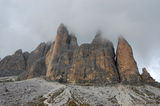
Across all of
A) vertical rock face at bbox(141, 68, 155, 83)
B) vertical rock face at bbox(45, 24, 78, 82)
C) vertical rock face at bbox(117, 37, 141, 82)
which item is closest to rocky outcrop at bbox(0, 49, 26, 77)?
vertical rock face at bbox(45, 24, 78, 82)

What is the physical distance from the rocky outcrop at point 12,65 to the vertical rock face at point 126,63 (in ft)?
332

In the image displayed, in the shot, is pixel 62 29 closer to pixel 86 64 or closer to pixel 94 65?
pixel 86 64

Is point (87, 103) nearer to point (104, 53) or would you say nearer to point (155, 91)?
point (155, 91)

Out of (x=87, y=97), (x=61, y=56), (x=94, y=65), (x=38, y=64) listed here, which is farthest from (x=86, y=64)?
(x=38, y=64)

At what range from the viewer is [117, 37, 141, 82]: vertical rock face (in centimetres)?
6163

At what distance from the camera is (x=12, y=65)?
395ft

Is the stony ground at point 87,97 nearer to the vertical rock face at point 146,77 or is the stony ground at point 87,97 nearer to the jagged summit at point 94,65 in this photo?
the vertical rock face at point 146,77

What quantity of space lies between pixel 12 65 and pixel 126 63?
371 feet

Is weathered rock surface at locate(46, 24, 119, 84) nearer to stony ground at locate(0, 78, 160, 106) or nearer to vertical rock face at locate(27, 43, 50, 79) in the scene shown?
stony ground at locate(0, 78, 160, 106)

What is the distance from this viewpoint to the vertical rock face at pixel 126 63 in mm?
61628

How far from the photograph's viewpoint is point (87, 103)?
3928 centimetres

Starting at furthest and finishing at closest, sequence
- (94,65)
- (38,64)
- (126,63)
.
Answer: (38,64), (94,65), (126,63)

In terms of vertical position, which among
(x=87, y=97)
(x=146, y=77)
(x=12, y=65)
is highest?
(x=12, y=65)

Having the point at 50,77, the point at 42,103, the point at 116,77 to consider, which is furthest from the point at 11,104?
the point at 116,77
